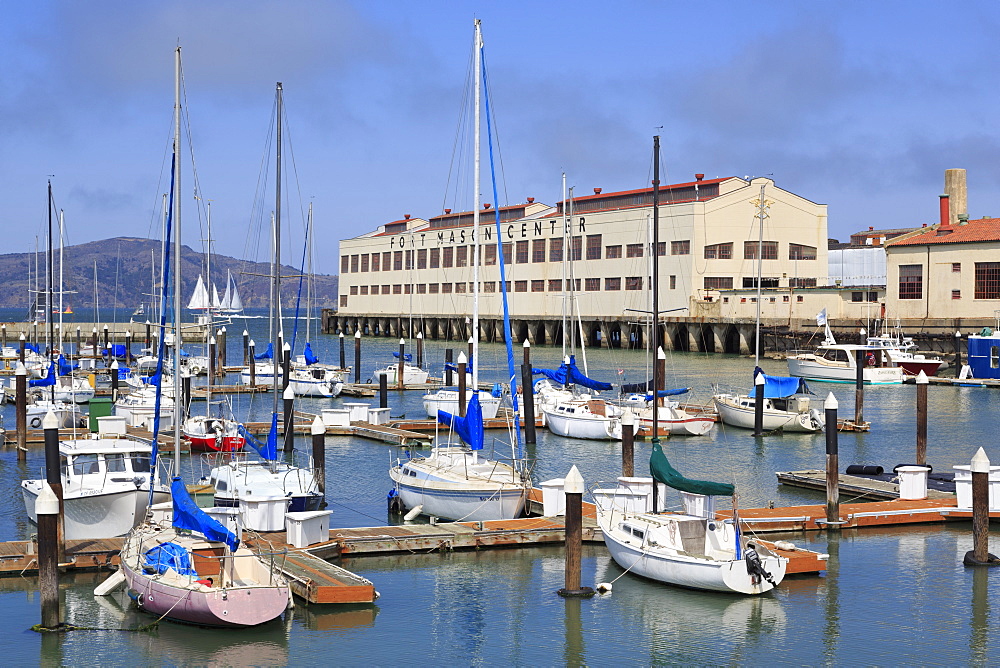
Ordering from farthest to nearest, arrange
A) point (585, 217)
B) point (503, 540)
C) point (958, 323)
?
point (585, 217) → point (958, 323) → point (503, 540)

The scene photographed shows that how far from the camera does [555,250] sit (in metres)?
116

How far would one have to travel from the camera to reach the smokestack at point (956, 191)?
10194 centimetres

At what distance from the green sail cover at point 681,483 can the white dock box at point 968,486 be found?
8.25 meters

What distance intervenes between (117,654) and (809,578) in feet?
45.9

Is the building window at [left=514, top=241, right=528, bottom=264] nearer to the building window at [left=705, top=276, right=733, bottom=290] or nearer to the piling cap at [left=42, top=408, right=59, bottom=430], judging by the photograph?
the building window at [left=705, top=276, right=733, bottom=290]

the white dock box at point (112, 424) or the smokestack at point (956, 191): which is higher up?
the smokestack at point (956, 191)

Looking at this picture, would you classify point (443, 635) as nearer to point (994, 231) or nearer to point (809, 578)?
point (809, 578)

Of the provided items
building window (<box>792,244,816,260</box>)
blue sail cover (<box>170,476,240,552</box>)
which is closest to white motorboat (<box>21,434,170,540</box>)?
blue sail cover (<box>170,476,240,552</box>)

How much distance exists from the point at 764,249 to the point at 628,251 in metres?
12.1

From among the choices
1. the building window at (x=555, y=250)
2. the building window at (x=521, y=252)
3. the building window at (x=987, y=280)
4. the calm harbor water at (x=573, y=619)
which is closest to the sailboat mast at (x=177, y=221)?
the calm harbor water at (x=573, y=619)

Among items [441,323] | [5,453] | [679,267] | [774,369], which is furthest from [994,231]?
[5,453]

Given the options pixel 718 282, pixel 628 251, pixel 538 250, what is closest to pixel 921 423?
pixel 718 282

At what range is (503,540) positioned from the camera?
27844 millimetres

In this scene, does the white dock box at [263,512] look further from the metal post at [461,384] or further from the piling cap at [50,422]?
the metal post at [461,384]
